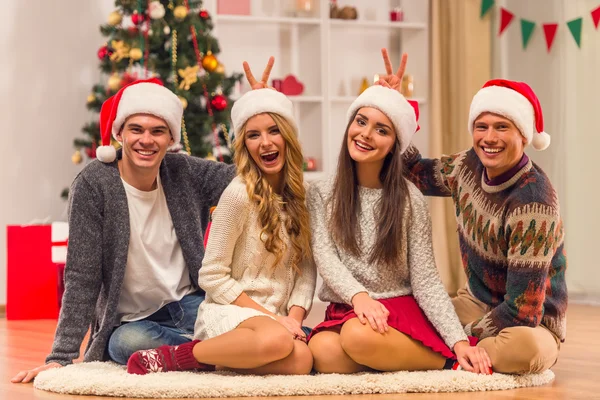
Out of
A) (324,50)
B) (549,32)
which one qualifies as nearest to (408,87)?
(324,50)

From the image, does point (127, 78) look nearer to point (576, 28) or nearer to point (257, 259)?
point (257, 259)

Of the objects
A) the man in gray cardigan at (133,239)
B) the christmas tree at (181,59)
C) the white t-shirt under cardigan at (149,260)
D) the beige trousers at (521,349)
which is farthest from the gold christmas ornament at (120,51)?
the beige trousers at (521,349)

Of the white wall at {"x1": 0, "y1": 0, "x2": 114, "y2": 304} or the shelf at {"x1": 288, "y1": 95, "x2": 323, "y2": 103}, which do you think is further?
the shelf at {"x1": 288, "y1": 95, "x2": 323, "y2": 103}

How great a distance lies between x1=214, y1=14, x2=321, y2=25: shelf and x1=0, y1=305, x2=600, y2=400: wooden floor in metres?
1.91

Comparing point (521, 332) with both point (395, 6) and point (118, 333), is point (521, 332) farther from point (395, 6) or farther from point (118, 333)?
point (395, 6)

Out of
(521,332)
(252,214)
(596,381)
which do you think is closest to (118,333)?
(252,214)

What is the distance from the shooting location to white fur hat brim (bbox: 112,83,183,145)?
2637mm

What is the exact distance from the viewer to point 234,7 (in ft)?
16.5

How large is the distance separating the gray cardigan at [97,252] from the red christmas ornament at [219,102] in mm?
1663

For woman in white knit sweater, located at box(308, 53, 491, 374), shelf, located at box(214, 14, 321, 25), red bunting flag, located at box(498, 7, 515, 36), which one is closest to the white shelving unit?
shelf, located at box(214, 14, 321, 25)

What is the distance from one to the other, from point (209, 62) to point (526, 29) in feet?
6.28

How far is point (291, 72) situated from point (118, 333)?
2.96m

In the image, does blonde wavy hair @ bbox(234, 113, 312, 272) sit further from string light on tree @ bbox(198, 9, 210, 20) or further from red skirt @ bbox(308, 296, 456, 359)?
string light on tree @ bbox(198, 9, 210, 20)

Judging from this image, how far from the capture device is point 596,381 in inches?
97.1
